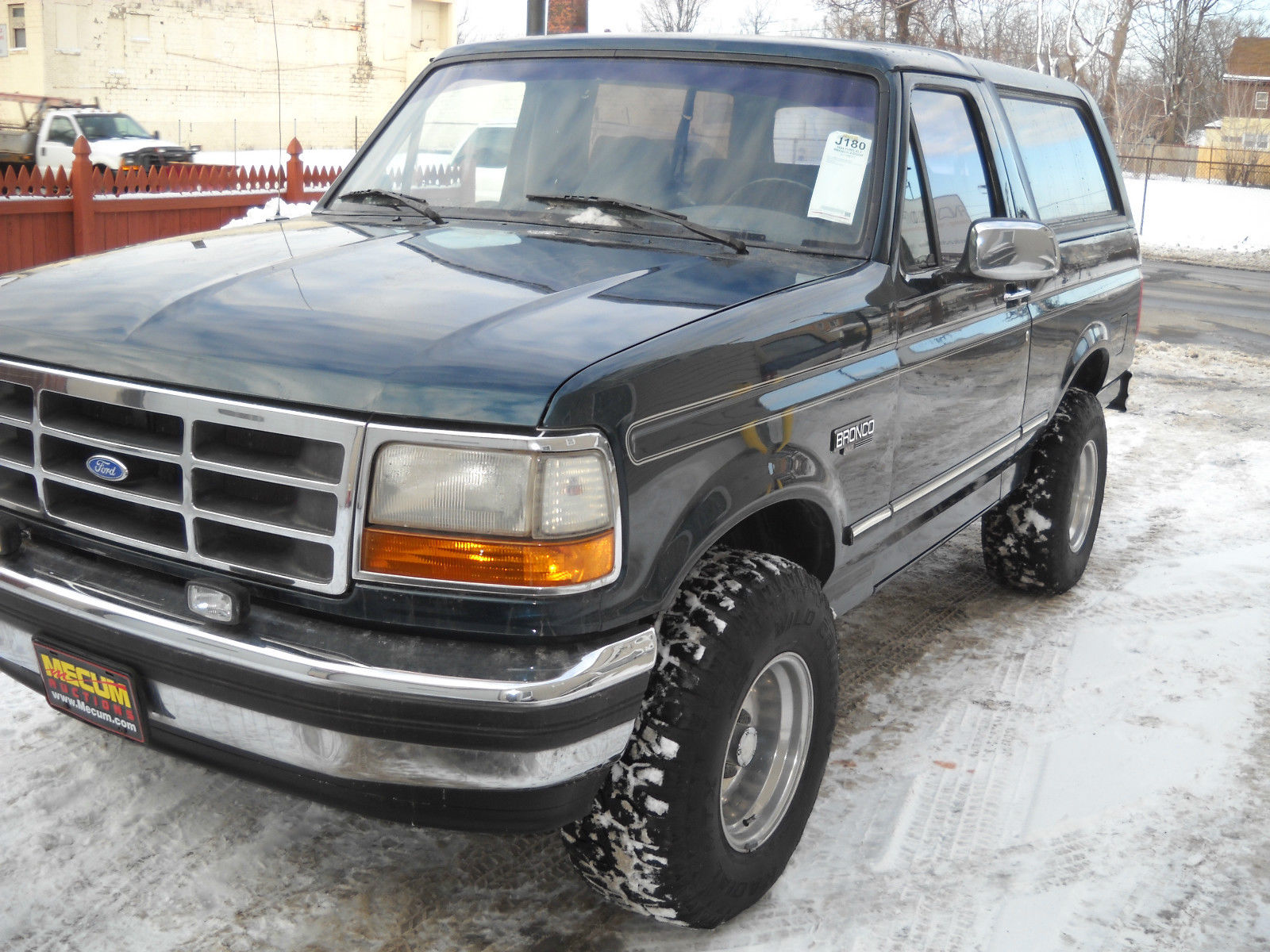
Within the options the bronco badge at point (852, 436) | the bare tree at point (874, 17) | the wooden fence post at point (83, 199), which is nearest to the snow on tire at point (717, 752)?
the bronco badge at point (852, 436)

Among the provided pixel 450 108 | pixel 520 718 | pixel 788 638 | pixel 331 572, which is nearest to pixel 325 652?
pixel 331 572

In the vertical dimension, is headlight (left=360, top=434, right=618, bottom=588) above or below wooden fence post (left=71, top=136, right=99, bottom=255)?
below

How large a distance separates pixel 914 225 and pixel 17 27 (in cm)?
4374

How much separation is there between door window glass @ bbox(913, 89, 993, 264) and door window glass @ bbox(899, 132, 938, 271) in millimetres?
72

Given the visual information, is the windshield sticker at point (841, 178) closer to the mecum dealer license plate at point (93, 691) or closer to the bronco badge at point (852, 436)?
the bronco badge at point (852, 436)

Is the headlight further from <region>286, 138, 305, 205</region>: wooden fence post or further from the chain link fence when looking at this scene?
the chain link fence

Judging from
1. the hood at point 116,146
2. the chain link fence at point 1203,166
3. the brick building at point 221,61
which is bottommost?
the hood at point 116,146

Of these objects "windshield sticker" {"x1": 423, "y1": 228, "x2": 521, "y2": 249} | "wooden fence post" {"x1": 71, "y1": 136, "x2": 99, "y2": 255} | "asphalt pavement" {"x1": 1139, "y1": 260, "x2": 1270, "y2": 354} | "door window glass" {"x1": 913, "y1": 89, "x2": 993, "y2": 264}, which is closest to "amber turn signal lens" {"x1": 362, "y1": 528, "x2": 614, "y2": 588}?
"windshield sticker" {"x1": 423, "y1": 228, "x2": 521, "y2": 249}

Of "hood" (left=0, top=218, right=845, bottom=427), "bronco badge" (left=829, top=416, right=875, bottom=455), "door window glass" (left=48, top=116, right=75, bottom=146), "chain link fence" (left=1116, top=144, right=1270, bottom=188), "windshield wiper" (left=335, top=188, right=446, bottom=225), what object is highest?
"chain link fence" (left=1116, top=144, right=1270, bottom=188)

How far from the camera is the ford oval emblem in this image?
238 centimetres

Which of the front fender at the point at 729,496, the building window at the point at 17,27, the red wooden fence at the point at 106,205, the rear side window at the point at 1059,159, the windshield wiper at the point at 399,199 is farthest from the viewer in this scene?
the building window at the point at 17,27

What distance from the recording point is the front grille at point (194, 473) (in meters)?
2.17

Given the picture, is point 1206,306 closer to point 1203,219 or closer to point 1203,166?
point 1203,219

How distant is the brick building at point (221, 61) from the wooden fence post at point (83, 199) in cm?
2719
